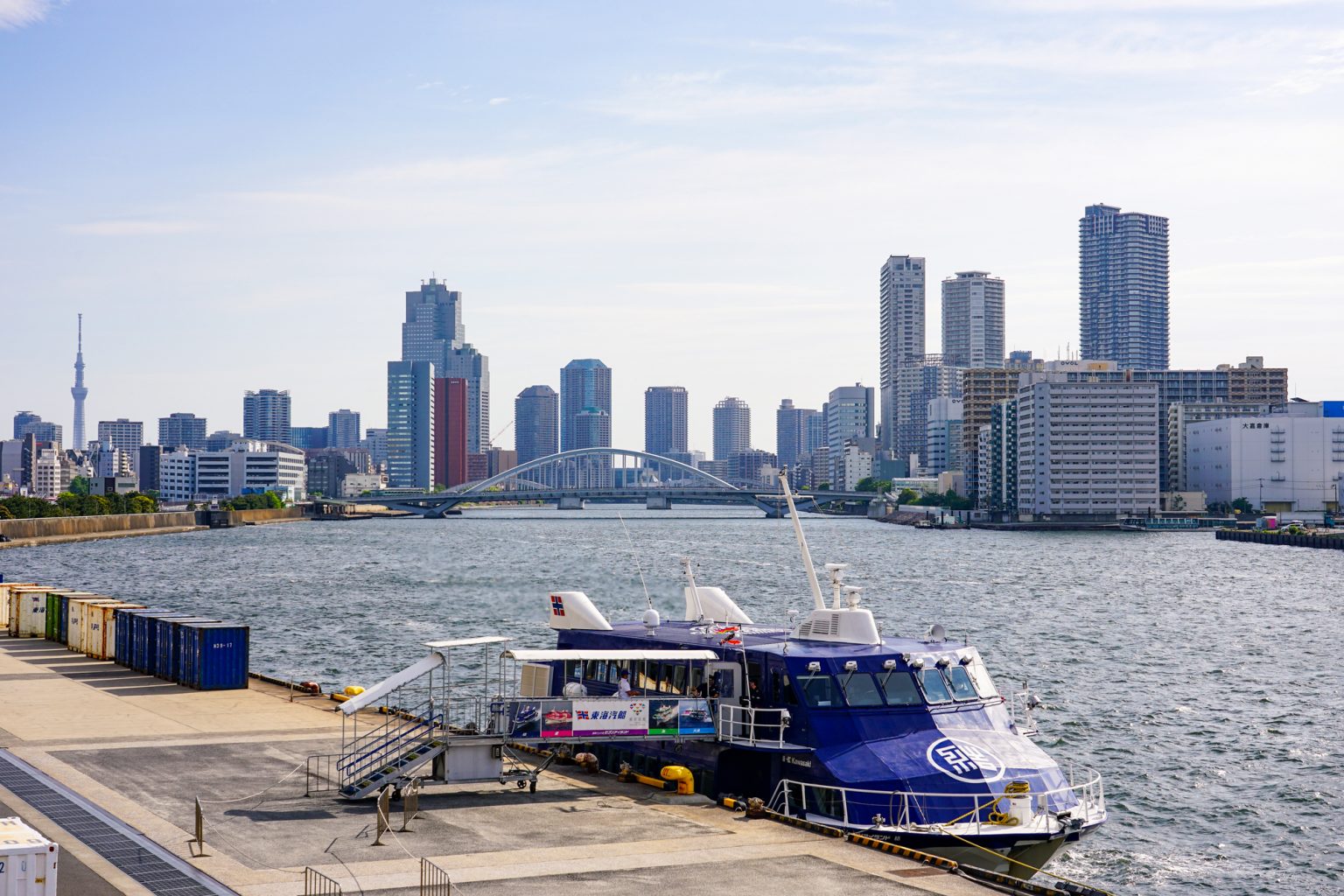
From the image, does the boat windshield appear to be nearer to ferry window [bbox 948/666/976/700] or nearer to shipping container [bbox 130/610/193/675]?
ferry window [bbox 948/666/976/700]

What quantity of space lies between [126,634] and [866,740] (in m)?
30.6

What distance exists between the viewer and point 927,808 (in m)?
26.2

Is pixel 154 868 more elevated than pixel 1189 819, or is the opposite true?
pixel 154 868

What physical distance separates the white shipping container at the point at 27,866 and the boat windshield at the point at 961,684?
58.2 feet

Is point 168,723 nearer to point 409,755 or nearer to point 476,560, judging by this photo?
point 409,755

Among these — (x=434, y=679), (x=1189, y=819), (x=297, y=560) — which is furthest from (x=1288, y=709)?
(x=297, y=560)

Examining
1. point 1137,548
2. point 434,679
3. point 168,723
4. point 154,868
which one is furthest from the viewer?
point 1137,548

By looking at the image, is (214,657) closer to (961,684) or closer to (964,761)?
(961,684)

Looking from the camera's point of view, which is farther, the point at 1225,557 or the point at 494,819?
the point at 1225,557

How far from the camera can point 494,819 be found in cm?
2620

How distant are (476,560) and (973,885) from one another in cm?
11362

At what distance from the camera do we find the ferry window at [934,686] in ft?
93.1

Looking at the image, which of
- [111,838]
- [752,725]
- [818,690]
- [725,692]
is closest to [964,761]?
[818,690]

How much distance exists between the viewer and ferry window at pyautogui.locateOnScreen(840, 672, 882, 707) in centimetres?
2820
